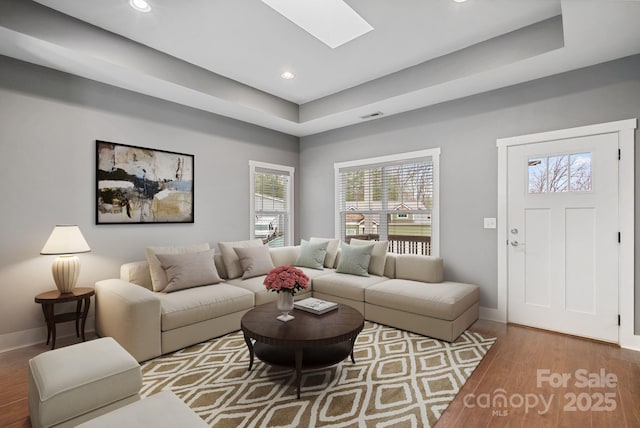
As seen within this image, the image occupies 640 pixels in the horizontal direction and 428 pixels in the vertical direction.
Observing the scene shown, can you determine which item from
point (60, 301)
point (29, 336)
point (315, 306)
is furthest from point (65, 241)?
point (315, 306)

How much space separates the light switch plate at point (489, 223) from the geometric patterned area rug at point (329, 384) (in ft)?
4.17

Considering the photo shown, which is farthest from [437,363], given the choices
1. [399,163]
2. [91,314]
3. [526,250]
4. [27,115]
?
[27,115]

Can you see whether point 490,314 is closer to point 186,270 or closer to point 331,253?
point 331,253

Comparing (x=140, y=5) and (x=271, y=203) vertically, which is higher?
(x=140, y=5)

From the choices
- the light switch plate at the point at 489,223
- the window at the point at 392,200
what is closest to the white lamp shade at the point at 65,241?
the window at the point at 392,200

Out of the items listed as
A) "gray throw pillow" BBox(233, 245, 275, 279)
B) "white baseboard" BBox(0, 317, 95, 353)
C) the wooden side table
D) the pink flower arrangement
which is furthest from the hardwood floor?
"gray throw pillow" BBox(233, 245, 275, 279)

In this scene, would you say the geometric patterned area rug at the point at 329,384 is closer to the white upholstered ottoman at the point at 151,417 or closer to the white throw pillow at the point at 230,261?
the white upholstered ottoman at the point at 151,417

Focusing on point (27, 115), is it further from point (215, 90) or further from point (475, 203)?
point (475, 203)

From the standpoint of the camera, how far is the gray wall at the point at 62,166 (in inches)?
115

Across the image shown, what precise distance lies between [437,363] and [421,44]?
9.71 feet

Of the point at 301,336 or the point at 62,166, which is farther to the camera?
the point at 62,166

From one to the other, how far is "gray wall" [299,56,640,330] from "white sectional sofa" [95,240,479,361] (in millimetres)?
408

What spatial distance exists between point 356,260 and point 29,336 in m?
3.46

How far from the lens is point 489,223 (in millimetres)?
3732
